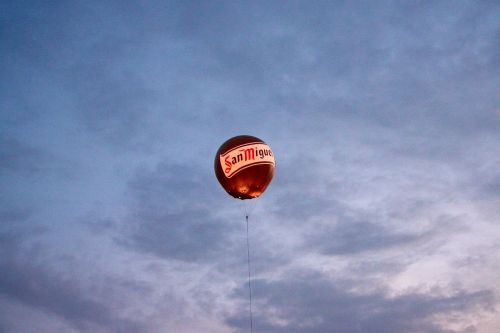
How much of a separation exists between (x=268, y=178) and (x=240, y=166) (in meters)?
1.43

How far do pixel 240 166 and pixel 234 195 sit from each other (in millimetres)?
1352

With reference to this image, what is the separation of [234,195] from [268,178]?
1542 mm

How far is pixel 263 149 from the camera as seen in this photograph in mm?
16453

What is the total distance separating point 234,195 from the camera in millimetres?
16531

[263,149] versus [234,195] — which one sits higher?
[263,149]

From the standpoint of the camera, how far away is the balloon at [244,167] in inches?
627

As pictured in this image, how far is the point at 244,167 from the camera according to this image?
15859mm

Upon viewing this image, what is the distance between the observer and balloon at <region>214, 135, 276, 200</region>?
52.2ft

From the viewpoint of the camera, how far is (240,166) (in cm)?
1591
